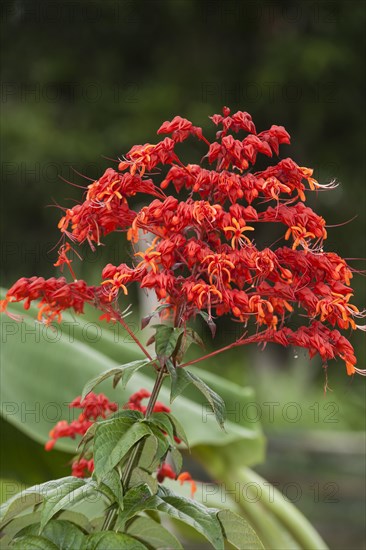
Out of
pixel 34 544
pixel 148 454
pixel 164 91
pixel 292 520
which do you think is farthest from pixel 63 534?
pixel 164 91

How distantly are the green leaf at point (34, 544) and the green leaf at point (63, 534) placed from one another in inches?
0.8

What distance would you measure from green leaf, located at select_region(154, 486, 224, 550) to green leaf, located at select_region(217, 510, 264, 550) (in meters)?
0.05

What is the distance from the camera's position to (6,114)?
1136 cm

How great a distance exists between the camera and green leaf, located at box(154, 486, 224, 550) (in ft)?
4.47

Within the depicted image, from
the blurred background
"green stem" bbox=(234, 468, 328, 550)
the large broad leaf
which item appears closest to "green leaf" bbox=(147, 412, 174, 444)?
the large broad leaf

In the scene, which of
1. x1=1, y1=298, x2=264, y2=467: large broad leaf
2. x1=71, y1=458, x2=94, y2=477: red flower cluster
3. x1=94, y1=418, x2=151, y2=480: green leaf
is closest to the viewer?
x1=94, y1=418, x2=151, y2=480: green leaf

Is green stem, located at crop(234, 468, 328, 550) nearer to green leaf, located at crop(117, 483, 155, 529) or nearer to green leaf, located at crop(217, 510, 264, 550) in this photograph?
green leaf, located at crop(217, 510, 264, 550)

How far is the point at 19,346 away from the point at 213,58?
10288mm

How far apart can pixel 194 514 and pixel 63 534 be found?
22 cm

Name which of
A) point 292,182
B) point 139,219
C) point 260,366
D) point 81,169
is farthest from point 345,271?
point 260,366

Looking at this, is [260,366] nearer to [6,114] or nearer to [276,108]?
[276,108]

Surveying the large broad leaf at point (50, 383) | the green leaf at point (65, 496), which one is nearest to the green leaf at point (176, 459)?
the green leaf at point (65, 496)

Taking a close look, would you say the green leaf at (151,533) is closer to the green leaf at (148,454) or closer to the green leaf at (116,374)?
the green leaf at (148,454)

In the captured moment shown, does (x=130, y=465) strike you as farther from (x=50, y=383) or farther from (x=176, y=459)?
(x=50, y=383)
